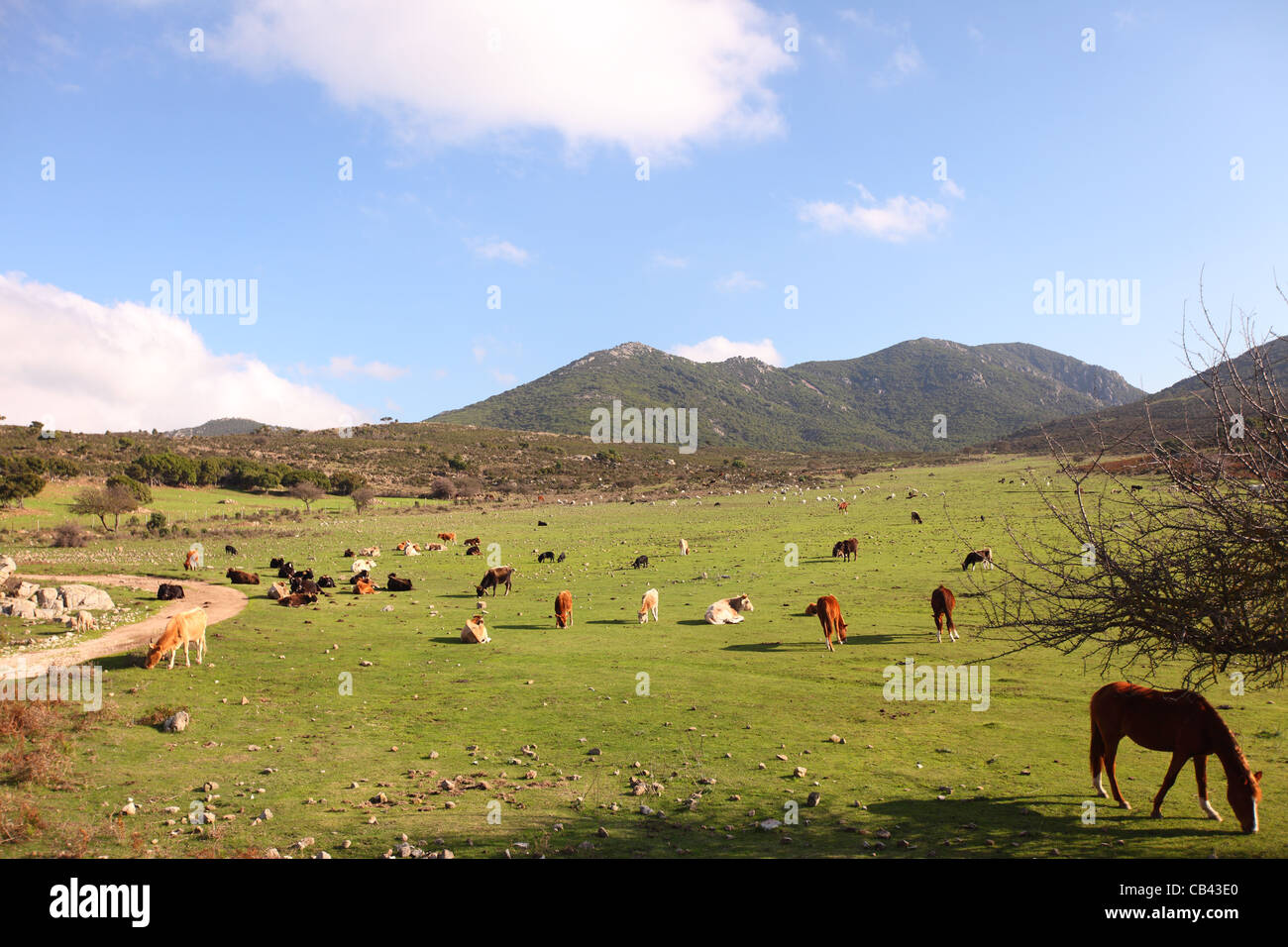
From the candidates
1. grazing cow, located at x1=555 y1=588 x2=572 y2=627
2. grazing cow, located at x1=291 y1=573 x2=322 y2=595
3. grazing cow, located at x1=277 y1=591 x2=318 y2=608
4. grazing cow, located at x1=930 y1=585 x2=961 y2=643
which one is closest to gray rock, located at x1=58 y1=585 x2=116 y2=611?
grazing cow, located at x1=277 y1=591 x2=318 y2=608

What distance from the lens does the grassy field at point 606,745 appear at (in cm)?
898

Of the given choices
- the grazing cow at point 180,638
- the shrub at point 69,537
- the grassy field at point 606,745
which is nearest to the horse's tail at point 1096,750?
the grassy field at point 606,745

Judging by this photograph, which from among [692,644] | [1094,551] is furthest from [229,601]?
[1094,551]

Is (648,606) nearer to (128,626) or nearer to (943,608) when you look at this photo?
(943,608)

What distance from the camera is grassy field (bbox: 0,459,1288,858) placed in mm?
8984

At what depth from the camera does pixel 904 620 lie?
2261 cm
